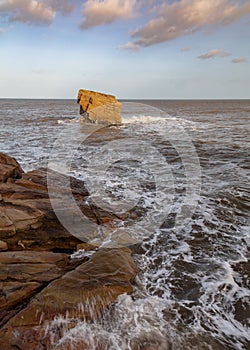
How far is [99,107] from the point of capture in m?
34.2

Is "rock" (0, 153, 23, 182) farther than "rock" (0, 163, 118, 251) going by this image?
Yes

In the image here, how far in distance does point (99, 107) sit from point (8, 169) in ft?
89.9

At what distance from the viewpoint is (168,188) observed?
35.6ft

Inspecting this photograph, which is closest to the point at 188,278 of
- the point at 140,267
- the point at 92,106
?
the point at 140,267

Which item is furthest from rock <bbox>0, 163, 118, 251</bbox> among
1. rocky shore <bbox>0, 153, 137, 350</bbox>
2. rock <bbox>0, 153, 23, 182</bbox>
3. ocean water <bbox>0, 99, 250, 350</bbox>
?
ocean water <bbox>0, 99, 250, 350</bbox>

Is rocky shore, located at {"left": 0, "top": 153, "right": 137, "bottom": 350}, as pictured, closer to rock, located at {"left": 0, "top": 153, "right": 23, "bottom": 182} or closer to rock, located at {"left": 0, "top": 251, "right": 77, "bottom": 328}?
rock, located at {"left": 0, "top": 251, "right": 77, "bottom": 328}

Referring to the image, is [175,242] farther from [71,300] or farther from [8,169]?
[8,169]

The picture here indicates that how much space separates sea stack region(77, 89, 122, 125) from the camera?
113 ft

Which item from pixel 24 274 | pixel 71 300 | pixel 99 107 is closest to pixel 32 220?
pixel 24 274

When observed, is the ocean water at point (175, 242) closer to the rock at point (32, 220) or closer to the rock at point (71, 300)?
the rock at point (71, 300)

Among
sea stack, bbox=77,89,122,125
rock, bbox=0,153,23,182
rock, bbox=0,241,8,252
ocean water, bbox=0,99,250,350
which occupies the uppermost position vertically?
sea stack, bbox=77,89,122,125

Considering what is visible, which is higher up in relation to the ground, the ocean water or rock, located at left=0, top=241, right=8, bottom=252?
rock, located at left=0, top=241, right=8, bottom=252

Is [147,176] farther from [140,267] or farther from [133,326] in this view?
[133,326]

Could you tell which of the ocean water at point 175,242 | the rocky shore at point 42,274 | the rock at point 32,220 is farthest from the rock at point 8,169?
the ocean water at point 175,242
